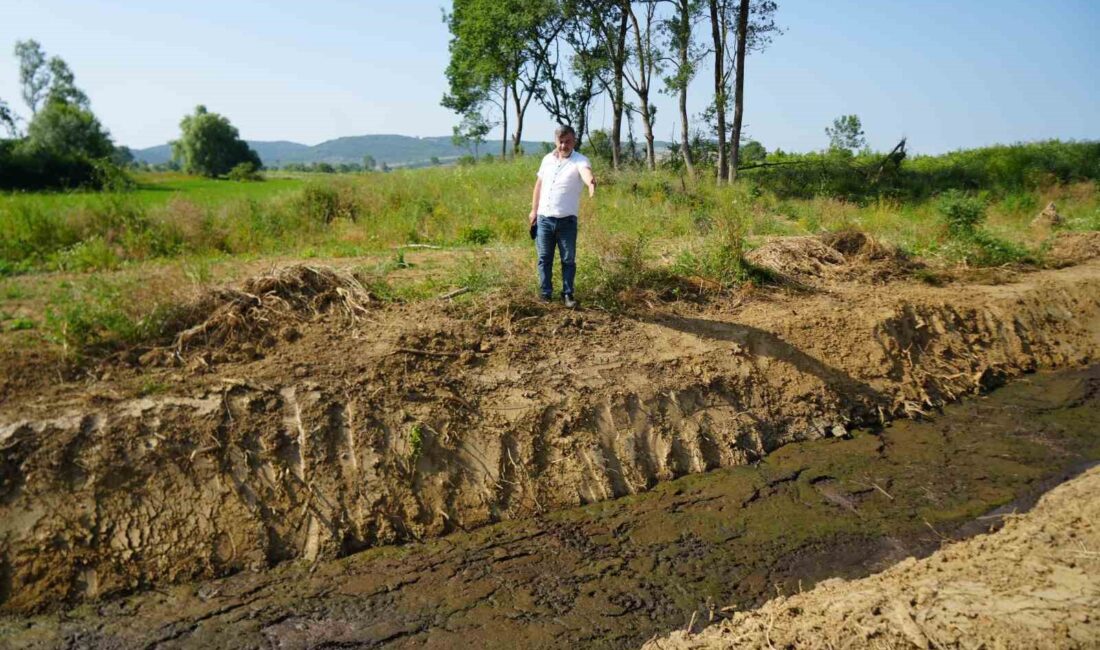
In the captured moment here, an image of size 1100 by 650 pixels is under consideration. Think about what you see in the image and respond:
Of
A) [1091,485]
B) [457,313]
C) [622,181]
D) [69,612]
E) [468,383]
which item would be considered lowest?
[69,612]

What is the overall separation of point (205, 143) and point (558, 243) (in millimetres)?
57371

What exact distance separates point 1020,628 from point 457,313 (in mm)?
5118

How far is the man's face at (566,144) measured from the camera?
677cm

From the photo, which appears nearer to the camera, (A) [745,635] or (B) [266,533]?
(A) [745,635]

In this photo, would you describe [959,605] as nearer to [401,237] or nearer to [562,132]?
[562,132]

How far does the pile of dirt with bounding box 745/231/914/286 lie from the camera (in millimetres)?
9820

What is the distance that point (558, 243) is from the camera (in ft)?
23.5

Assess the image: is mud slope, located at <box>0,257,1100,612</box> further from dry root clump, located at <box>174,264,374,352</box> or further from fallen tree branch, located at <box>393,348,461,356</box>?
dry root clump, located at <box>174,264,374,352</box>

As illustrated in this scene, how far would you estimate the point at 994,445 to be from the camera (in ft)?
23.9

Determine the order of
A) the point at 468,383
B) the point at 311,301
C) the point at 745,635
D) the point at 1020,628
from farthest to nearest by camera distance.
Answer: the point at 311,301 < the point at 468,383 < the point at 745,635 < the point at 1020,628

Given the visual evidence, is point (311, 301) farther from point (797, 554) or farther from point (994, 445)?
point (994, 445)

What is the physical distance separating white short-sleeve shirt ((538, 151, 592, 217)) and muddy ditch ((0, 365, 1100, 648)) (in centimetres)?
271

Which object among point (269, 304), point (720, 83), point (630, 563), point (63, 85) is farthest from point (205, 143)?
point (630, 563)

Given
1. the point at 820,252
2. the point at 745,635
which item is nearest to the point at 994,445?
the point at 820,252
